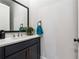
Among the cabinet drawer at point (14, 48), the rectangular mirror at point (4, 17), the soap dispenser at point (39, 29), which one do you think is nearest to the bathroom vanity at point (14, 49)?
the cabinet drawer at point (14, 48)

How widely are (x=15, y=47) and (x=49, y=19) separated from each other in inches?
49.8

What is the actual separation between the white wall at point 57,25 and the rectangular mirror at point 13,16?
211 mm

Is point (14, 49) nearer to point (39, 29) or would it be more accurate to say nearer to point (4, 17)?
point (4, 17)

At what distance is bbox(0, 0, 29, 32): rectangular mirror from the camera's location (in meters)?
1.92

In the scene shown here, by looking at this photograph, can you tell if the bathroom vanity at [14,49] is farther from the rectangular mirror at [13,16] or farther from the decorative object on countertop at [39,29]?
the decorative object on countertop at [39,29]

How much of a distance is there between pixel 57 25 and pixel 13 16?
96 centimetres

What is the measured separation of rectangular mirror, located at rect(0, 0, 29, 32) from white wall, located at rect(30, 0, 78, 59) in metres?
0.21

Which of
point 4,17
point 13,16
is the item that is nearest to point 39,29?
point 13,16

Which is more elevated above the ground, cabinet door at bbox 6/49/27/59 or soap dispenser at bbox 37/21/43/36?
soap dispenser at bbox 37/21/43/36

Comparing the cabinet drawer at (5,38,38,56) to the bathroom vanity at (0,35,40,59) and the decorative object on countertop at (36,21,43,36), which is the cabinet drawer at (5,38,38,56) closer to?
the bathroom vanity at (0,35,40,59)

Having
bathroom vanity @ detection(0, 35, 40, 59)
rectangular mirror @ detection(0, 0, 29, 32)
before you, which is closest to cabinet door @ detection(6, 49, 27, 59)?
bathroom vanity @ detection(0, 35, 40, 59)

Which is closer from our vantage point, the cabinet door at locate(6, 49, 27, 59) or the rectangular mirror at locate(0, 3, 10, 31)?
the cabinet door at locate(6, 49, 27, 59)

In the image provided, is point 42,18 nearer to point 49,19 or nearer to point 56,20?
point 49,19

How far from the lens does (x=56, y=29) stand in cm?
238
